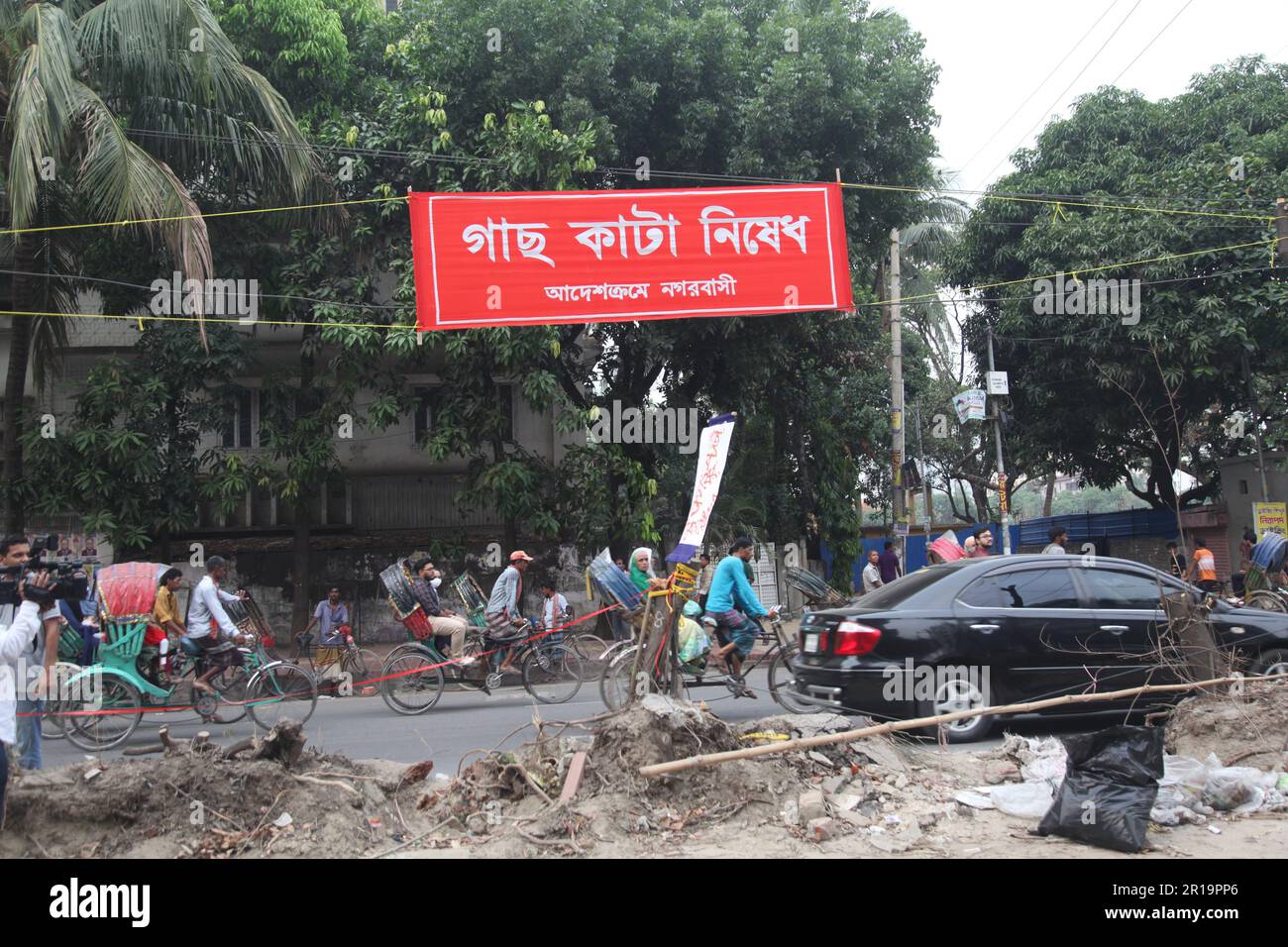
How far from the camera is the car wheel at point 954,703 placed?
7.28 m

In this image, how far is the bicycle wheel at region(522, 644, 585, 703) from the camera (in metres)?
10.5

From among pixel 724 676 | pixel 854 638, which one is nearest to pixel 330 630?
pixel 724 676

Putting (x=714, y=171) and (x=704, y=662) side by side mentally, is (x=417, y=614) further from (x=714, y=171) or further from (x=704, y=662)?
(x=714, y=171)

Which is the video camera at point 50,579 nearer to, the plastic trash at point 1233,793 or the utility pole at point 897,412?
the plastic trash at point 1233,793

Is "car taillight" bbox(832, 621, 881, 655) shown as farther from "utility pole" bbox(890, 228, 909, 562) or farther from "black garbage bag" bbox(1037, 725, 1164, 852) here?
"utility pole" bbox(890, 228, 909, 562)

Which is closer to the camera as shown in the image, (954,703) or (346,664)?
(954,703)

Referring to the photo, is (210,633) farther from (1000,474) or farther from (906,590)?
(1000,474)

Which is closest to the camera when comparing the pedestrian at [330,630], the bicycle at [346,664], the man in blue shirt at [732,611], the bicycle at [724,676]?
the bicycle at [724,676]

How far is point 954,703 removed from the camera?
730 cm

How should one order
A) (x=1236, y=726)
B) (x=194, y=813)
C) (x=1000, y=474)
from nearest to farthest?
(x=194, y=813)
(x=1236, y=726)
(x=1000, y=474)

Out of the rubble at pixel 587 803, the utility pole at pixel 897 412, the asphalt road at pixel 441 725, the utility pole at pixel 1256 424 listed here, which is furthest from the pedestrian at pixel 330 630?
the utility pole at pixel 1256 424

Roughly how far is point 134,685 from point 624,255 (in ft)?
24.5

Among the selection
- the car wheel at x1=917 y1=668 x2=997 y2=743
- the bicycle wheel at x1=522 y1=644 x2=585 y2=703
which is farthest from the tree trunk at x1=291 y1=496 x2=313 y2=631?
the car wheel at x1=917 y1=668 x2=997 y2=743

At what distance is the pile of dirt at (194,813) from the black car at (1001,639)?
352 centimetres
